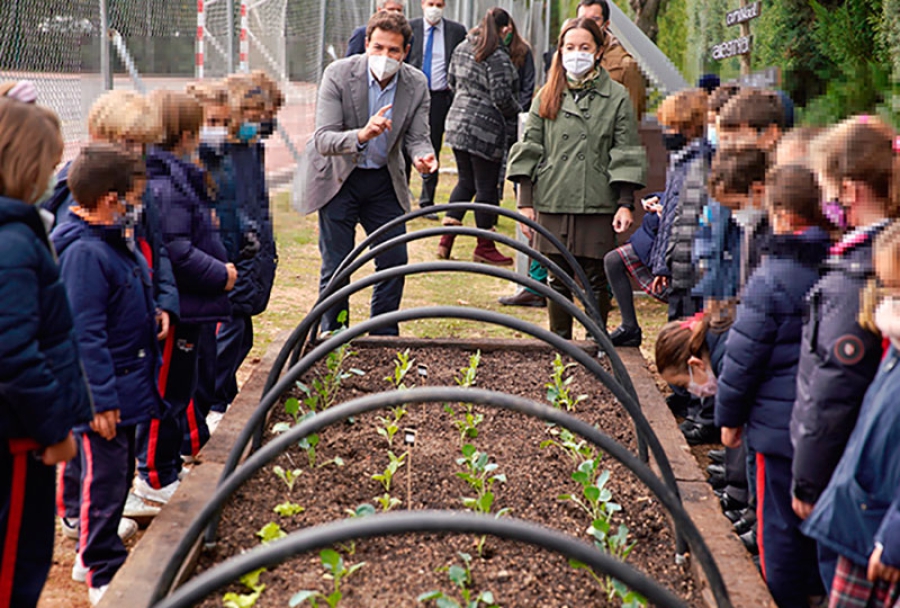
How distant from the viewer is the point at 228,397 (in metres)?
4.86

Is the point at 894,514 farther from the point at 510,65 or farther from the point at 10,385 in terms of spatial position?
the point at 510,65

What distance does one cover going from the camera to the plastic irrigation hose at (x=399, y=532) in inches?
59.0

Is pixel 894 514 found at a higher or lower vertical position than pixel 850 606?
higher

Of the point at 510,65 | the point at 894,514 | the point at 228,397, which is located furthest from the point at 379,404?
the point at 510,65

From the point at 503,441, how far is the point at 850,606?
144cm

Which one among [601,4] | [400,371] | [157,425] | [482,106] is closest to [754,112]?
[400,371]

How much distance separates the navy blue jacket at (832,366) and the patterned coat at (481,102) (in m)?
5.38

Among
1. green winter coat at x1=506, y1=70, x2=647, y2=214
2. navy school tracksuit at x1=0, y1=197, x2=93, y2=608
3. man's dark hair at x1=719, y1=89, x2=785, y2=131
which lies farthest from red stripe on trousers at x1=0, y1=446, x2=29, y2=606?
green winter coat at x1=506, y1=70, x2=647, y2=214

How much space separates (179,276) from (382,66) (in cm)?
181

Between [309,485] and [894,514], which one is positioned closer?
[894,514]

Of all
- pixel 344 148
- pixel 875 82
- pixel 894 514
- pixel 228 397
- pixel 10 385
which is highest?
pixel 875 82

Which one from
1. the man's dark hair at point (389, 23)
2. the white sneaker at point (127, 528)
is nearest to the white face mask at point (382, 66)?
the man's dark hair at point (389, 23)

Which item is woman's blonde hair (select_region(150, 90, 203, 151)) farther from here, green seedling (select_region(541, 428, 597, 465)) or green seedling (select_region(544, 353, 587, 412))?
green seedling (select_region(541, 428, 597, 465))

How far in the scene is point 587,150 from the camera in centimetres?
528
